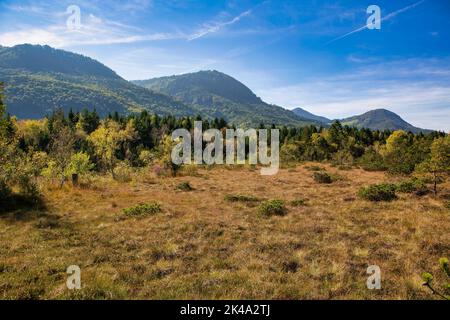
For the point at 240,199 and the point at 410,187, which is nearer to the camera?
the point at 240,199

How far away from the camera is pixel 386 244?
1297 centimetres

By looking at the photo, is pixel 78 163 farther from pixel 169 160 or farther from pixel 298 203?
pixel 298 203

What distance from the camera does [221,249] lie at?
12.5 m

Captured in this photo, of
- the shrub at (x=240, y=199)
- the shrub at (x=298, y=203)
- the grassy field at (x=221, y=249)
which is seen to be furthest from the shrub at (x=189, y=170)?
the shrub at (x=298, y=203)

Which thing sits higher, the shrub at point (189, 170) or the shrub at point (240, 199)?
the shrub at point (189, 170)

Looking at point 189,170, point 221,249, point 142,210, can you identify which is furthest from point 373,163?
point 221,249

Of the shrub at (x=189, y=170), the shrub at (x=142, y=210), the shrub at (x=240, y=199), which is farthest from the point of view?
the shrub at (x=189, y=170)

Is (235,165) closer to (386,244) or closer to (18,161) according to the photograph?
(18,161)

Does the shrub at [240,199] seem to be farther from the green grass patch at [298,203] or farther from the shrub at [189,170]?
the shrub at [189,170]

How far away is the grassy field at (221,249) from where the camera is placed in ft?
29.3

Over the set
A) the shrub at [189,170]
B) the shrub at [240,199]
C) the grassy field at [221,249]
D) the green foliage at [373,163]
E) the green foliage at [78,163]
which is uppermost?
the green foliage at [78,163]

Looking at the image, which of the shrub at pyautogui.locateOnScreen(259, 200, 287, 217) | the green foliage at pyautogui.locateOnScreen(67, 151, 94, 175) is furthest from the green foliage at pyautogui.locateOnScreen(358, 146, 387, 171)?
the green foliage at pyautogui.locateOnScreen(67, 151, 94, 175)

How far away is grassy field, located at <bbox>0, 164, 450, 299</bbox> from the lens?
29.3ft
